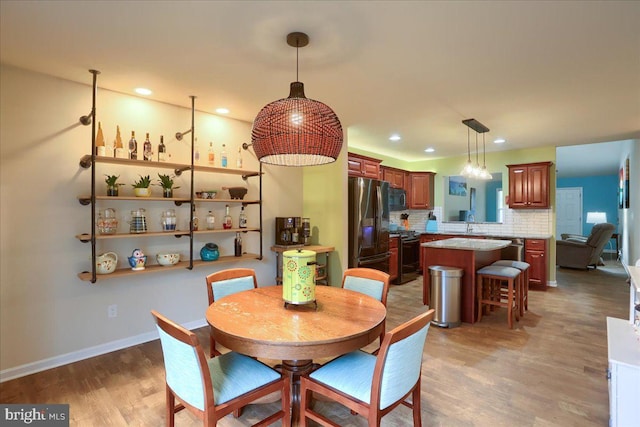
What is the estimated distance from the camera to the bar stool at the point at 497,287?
11.8ft

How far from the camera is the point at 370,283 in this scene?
2.56 meters

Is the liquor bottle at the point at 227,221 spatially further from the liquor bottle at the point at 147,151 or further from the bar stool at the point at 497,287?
the bar stool at the point at 497,287

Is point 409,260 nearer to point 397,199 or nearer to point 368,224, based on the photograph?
Answer: point 397,199

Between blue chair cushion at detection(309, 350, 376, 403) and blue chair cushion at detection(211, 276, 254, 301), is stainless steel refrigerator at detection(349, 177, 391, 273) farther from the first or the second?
blue chair cushion at detection(309, 350, 376, 403)

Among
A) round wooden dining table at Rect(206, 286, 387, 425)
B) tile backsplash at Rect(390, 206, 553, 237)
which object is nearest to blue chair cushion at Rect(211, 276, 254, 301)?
round wooden dining table at Rect(206, 286, 387, 425)

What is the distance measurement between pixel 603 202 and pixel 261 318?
1210cm

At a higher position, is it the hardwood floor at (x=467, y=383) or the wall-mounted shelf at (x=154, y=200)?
the wall-mounted shelf at (x=154, y=200)

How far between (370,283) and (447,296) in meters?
1.59

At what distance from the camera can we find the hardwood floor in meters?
2.07

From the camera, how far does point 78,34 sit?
2.06m

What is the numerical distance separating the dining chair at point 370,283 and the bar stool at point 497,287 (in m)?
1.84

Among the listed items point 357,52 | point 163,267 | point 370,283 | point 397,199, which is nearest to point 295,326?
point 370,283

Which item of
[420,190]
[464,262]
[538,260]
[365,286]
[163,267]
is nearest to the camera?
[365,286]

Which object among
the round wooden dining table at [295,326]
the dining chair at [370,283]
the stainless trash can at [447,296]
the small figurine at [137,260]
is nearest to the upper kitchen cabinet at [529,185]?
the stainless trash can at [447,296]
